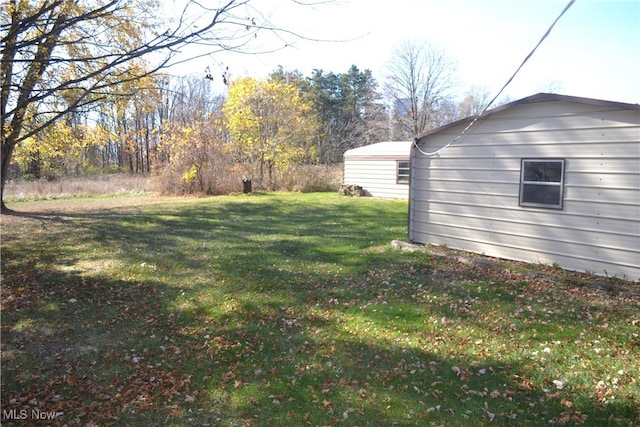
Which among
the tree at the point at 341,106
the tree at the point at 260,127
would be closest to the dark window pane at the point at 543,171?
the tree at the point at 260,127

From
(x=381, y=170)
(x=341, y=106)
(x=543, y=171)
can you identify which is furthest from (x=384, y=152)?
(x=341, y=106)

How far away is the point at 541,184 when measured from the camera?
24.2 feet

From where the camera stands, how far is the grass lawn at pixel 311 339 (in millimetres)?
3500

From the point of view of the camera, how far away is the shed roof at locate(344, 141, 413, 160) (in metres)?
18.8

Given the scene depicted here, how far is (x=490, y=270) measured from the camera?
23.4 ft

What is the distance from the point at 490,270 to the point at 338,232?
15.4 ft

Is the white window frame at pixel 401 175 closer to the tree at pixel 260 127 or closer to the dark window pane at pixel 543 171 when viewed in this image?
the tree at pixel 260 127

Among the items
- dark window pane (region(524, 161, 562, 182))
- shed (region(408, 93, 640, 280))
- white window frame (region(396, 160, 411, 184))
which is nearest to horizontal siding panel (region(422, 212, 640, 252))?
shed (region(408, 93, 640, 280))

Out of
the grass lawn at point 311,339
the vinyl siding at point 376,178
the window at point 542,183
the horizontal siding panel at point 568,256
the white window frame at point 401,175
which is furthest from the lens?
the vinyl siding at point 376,178

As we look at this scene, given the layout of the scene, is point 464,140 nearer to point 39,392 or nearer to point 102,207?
point 39,392

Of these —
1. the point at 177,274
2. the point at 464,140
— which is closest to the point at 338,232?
the point at 464,140

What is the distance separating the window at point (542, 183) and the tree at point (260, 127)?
1685cm

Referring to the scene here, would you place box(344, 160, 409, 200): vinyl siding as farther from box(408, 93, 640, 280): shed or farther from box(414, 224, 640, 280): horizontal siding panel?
box(414, 224, 640, 280): horizontal siding panel

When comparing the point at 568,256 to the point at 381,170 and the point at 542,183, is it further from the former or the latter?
the point at 381,170
